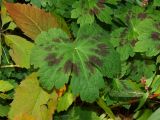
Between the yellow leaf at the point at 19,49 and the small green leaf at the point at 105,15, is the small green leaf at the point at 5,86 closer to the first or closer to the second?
the yellow leaf at the point at 19,49

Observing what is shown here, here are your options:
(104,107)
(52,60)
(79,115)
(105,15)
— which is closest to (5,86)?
(52,60)

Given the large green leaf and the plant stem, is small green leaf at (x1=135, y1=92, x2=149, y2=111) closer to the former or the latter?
the plant stem

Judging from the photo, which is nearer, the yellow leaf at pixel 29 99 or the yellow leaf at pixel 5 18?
the yellow leaf at pixel 29 99

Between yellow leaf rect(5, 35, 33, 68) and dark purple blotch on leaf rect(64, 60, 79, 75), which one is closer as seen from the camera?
dark purple blotch on leaf rect(64, 60, 79, 75)

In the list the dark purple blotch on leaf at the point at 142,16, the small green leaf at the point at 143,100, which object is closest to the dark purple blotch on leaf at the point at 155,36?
the dark purple blotch on leaf at the point at 142,16

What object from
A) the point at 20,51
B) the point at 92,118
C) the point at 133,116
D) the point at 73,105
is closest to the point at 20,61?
the point at 20,51

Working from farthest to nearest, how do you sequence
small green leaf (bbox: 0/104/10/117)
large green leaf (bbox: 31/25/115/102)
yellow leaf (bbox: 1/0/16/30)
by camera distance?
yellow leaf (bbox: 1/0/16/30) → small green leaf (bbox: 0/104/10/117) → large green leaf (bbox: 31/25/115/102)

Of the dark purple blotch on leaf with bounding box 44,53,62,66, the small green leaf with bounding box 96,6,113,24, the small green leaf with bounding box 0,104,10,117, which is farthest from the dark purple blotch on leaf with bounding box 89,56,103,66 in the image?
the small green leaf with bounding box 0,104,10,117
